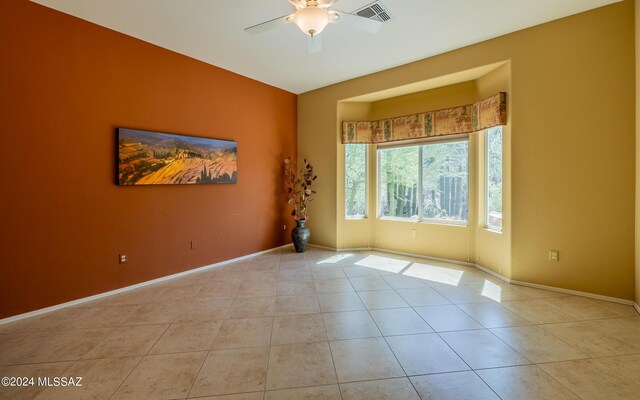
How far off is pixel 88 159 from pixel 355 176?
4.21 metres

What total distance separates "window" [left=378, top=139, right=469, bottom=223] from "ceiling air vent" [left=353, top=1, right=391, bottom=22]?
2429 mm

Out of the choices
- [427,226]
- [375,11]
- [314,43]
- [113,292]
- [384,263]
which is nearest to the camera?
Answer: [314,43]

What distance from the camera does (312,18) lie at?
8.06 feet

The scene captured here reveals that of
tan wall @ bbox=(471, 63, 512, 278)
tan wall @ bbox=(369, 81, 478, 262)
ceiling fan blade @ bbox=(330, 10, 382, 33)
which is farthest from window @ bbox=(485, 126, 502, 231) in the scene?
→ ceiling fan blade @ bbox=(330, 10, 382, 33)

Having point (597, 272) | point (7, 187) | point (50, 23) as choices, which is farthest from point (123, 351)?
point (597, 272)

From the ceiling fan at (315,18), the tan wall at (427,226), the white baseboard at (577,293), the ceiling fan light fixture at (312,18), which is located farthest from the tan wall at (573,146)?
the ceiling fan light fixture at (312,18)

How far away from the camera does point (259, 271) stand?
4.34 m

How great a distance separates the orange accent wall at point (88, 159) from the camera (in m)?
2.77

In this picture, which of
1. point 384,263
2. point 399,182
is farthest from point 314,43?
point 384,263

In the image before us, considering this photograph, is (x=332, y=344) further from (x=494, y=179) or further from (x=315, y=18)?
(x=494, y=179)

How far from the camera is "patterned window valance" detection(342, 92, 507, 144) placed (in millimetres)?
3888

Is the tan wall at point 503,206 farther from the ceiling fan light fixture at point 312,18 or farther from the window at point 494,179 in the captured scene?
the ceiling fan light fixture at point 312,18

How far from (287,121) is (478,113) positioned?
3540 mm

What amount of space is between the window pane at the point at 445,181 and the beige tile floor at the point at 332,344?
58.4 inches
